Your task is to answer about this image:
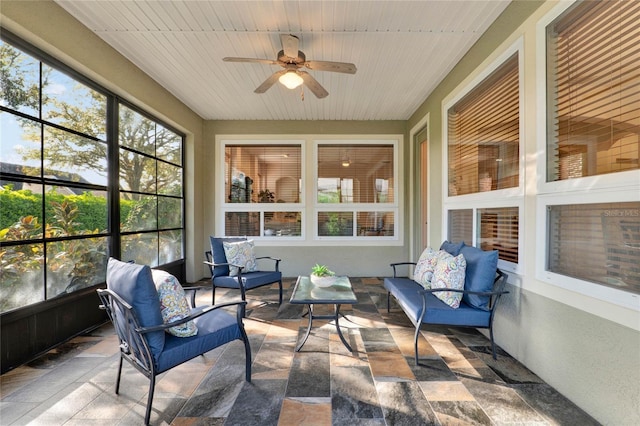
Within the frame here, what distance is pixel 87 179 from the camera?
2678mm

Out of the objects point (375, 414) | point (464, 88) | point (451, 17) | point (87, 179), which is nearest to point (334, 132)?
point (464, 88)

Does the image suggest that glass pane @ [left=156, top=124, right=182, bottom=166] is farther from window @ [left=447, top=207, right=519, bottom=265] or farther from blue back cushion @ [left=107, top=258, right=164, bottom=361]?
window @ [left=447, top=207, right=519, bottom=265]

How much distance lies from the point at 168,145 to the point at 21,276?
2.57m

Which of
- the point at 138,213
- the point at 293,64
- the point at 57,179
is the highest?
the point at 293,64

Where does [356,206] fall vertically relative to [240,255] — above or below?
above

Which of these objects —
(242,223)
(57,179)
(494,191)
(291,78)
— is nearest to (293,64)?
A: (291,78)

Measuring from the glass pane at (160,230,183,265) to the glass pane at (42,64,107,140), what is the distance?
5.46 ft

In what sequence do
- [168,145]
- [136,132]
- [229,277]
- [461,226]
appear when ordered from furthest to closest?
[168,145] < [136,132] < [229,277] < [461,226]

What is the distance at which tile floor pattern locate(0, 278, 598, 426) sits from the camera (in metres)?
1.57

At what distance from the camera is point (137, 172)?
11.3 feet

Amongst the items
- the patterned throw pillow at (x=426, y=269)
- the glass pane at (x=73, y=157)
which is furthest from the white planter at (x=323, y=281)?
the glass pane at (x=73, y=157)

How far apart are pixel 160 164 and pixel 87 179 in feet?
4.27

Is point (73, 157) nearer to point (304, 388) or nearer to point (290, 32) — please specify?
point (290, 32)

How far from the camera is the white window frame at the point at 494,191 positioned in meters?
2.11
